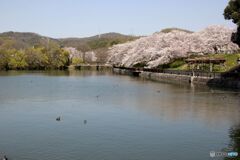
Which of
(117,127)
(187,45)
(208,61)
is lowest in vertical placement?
(117,127)

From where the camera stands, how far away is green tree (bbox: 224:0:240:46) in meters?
49.2

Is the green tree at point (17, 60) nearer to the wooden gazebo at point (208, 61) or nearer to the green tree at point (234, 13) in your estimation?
the wooden gazebo at point (208, 61)

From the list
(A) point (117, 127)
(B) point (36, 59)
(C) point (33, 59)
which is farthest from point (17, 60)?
(A) point (117, 127)

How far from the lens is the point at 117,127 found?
97.1ft

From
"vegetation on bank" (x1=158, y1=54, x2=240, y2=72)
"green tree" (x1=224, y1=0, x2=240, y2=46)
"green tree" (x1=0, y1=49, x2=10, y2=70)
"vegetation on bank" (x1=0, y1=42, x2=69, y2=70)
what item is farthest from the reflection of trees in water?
"vegetation on bank" (x1=0, y1=42, x2=69, y2=70)

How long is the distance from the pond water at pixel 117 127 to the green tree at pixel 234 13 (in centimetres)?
802

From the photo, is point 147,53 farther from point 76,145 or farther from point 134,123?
point 76,145

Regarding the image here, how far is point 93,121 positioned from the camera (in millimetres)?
32156

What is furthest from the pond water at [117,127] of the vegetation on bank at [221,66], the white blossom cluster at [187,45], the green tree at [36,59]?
the green tree at [36,59]

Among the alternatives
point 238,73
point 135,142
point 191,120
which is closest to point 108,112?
point 191,120

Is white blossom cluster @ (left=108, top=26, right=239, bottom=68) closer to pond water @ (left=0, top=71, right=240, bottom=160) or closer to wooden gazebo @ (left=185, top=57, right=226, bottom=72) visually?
wooden gazebo @ (left=185, top=57, right=226, bottom=72)

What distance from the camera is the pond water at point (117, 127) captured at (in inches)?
897

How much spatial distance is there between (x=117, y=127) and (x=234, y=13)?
27.8 meters

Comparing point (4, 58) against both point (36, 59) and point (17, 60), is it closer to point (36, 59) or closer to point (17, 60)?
point (17, 60)
